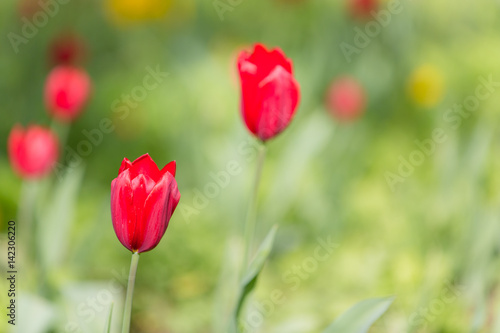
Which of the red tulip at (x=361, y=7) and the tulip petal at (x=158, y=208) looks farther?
the red tulip at (x=361, y=7)

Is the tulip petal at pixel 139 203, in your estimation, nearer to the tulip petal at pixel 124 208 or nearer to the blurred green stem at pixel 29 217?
the tulip petal at pixel 124 208

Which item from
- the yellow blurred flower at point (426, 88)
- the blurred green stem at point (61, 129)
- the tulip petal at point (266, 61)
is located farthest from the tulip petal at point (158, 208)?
the yellow blurred flower at point (426, 88)

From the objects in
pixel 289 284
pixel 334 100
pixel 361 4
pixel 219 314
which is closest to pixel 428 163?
pixel 334 100

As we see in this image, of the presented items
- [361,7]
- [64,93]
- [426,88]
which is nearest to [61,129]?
[64,93]

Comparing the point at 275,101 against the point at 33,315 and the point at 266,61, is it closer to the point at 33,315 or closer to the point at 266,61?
the point at 266,61

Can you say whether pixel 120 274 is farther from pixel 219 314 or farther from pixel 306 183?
pixel 306 183

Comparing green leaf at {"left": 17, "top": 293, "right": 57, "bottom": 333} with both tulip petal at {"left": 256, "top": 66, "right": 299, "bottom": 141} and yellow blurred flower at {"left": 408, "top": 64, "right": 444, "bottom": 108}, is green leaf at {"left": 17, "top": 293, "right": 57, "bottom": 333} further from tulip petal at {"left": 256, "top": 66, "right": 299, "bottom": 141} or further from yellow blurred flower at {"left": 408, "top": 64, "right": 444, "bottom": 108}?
yellow blurred flower at {"left": 408, "top": 64, "right": 444, "bottom": 108}
